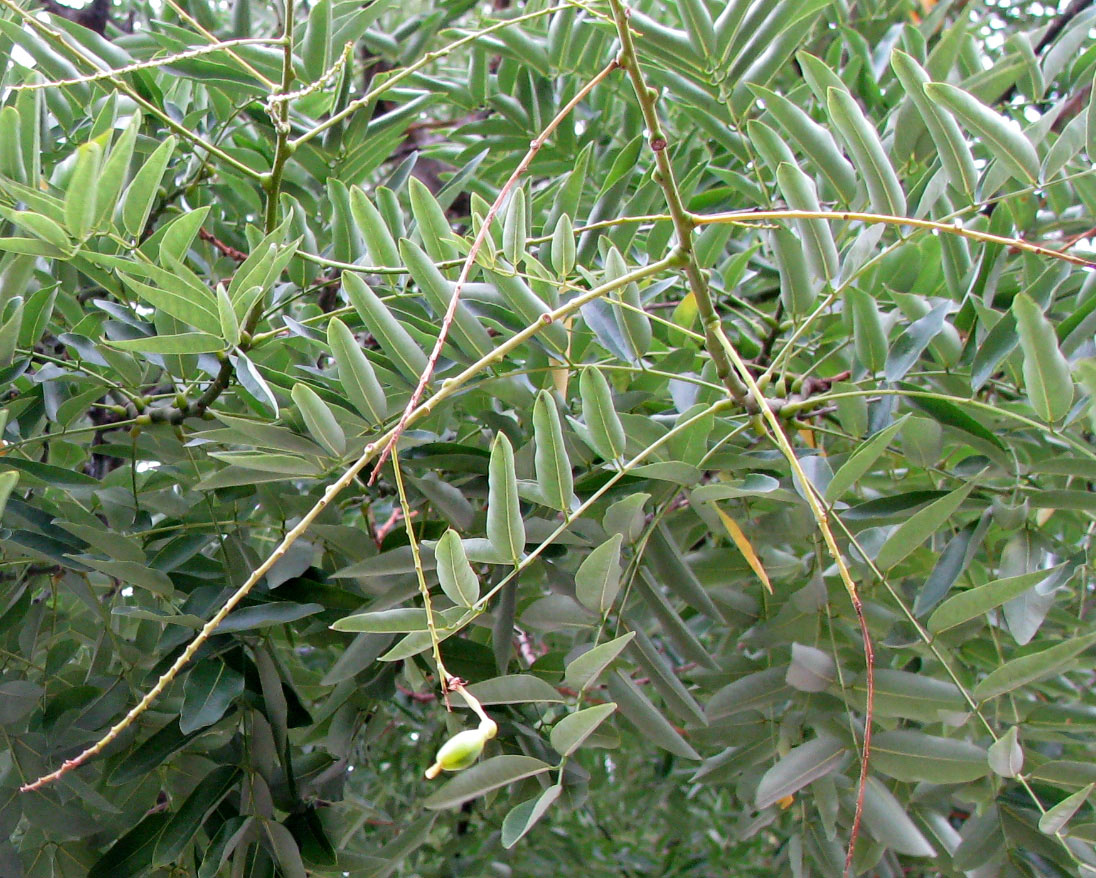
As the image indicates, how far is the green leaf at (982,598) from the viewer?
0.48 meters

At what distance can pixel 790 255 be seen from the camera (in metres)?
0.63

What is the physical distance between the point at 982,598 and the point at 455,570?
0.28 m

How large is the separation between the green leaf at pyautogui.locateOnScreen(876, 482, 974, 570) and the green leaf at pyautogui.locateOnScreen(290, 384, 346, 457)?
32 cm

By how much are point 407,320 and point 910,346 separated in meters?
0.32

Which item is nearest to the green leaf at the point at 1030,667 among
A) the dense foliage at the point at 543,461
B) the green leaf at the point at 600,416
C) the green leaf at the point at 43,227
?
the dense foliage at the point at 543,461

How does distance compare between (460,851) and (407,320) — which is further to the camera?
(460,851)

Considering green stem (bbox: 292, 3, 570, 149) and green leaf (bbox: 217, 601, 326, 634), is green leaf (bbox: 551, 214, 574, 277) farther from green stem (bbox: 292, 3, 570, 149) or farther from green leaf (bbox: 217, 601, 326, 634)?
green leaf (bbox: 217, 601, 326, 634)

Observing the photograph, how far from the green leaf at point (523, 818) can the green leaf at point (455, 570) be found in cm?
10

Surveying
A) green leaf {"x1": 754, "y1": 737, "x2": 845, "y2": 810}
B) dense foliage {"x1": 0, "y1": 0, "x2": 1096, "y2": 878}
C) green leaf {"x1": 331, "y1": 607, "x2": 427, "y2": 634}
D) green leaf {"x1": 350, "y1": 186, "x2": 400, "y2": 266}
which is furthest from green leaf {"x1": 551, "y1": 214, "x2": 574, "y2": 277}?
green leaf {"x1": 754, "y1": 737, "x2": 845, "y2": 810}

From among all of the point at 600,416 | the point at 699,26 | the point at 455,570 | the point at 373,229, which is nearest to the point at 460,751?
the point at 455,570

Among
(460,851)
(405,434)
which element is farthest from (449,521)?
(460,851)

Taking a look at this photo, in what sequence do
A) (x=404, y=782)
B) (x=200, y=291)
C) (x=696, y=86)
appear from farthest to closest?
(x=404, y=782) → (x=696, y=86) → (x=200, y=291)

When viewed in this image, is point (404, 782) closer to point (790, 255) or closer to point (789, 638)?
point (789, 638)

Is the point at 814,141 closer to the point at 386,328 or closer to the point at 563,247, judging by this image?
the point at 563,247
